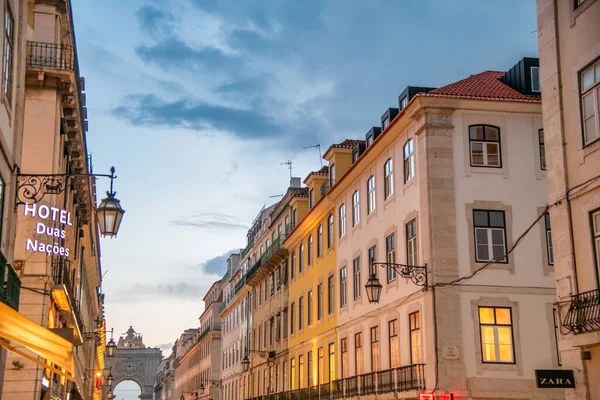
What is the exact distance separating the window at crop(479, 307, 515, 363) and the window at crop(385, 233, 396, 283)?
4.13 m

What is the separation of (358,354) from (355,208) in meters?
5.88

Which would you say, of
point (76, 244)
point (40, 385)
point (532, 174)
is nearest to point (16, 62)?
point (40, 385)

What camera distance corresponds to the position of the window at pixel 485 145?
25578 mm

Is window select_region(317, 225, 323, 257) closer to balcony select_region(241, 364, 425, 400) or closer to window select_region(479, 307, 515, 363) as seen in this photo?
balcony select_region(241, 364, 425, 400)

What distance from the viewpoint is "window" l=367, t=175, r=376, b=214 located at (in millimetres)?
30750

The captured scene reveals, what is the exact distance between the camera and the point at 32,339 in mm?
11805

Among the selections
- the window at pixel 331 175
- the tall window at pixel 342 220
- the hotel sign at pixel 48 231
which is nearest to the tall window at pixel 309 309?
the window at pixel 331 175

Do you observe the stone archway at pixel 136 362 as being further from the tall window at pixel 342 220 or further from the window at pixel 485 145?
the window at pixel 485 145

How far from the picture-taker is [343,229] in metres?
34.8

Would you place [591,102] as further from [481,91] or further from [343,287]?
[343,287]

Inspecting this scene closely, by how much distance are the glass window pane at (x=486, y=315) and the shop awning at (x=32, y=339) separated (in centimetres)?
1391

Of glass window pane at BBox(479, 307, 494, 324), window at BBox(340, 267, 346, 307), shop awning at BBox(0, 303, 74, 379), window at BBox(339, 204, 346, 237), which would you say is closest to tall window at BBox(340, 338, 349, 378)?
window at BBox(340, 267, 346, 307)

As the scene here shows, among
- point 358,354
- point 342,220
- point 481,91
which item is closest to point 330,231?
point 342,220

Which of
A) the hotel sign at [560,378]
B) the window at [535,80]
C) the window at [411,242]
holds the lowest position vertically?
the hotel sign at [560,378]
